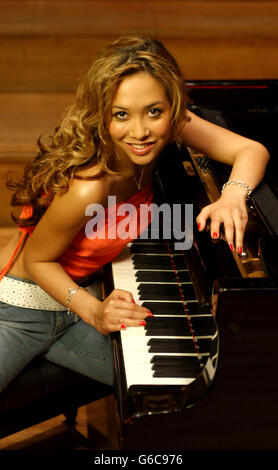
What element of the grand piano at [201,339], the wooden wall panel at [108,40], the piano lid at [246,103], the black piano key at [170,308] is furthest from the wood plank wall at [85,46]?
the black piano key at [170,308]

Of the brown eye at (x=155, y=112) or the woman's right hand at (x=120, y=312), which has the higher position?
the brown eye at (x=155, y=112)

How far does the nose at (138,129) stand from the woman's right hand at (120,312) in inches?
13.6

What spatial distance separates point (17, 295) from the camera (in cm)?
173

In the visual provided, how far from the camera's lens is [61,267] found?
1596 millimetres

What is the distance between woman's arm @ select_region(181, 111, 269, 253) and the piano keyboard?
198mm

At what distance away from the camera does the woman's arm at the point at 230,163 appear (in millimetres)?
1378

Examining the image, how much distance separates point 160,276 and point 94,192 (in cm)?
30

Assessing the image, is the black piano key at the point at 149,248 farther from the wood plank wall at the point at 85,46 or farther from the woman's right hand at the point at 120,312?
the wood plank wall at the point at 85,46

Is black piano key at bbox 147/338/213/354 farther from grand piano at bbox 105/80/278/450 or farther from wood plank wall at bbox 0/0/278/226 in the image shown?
wood plank wall at bbox 0/0/278/226

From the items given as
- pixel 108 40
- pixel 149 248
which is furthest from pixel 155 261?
pixel 108 40

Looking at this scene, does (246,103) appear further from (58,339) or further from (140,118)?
(58,339)

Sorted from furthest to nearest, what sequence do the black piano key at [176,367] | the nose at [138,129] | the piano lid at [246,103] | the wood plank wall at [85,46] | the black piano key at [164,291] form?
the wood plank wall at [85,46] → the piano lid at [246,103] → the black piano key at [164,291] → the nose at [138,129] → the black piano key at [176,367]

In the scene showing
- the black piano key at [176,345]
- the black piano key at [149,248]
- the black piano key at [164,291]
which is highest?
the black piano key at [149,248]

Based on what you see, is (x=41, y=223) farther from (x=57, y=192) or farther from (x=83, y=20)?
(x=83, y=20)
